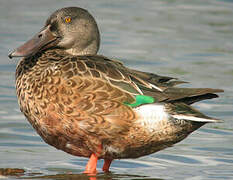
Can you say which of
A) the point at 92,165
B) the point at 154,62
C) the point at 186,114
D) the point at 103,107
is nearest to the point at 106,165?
the point at 92,165

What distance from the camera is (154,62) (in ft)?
40.5

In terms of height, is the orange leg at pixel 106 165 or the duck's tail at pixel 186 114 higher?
the duck's tail at pixel 186 114

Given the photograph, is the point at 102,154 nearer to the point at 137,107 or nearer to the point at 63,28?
the point at 137,107

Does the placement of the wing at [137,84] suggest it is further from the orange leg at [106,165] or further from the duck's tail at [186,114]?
the orange leg at [106,165]

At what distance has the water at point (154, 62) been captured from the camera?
25.6 feet

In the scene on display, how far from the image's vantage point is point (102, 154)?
7121 mm

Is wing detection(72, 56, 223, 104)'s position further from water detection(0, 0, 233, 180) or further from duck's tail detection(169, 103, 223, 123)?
water detection(0, 0, 233, 180)

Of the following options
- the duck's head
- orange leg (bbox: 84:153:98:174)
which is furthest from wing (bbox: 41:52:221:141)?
the duck's head

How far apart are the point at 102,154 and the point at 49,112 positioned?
0.72 m

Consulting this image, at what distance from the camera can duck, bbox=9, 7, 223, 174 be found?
678 cm

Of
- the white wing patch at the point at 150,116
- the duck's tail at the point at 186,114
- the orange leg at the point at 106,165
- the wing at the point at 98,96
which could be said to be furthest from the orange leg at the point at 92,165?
the duck's tail at the point at 186,114

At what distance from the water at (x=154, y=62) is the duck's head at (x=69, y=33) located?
4.23ft

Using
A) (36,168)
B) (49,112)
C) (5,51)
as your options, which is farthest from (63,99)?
(5,51)

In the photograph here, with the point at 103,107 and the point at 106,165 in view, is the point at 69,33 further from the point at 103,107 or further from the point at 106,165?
the point at 106,165
